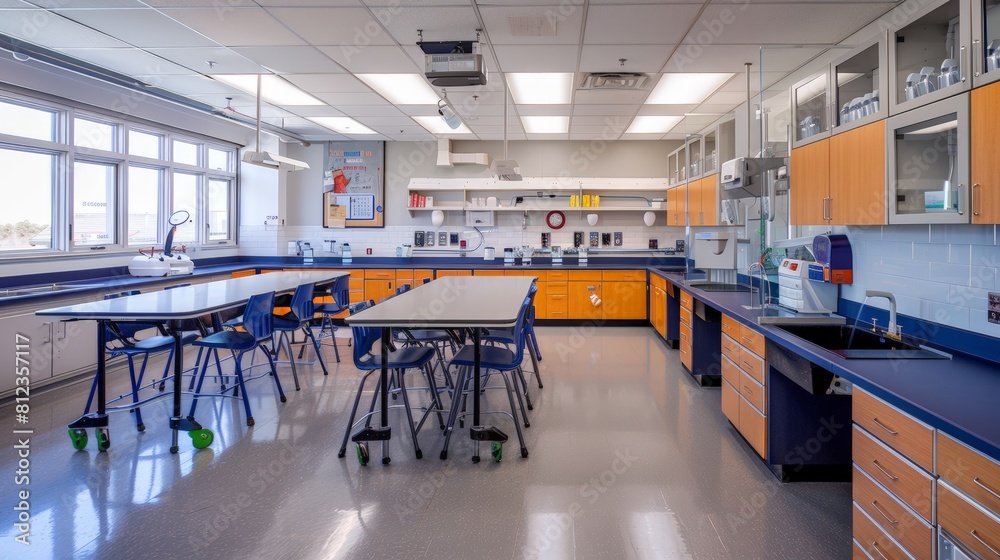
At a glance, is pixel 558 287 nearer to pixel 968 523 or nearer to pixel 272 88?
pixel 272 88

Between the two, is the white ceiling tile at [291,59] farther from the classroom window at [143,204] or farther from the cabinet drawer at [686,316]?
the cabinet drawer at [686,316]

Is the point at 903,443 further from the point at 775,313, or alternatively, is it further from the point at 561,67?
the point at 561,67

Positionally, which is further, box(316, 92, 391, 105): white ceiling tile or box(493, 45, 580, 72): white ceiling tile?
box(316, 92, 391, 105): white ceiling tile

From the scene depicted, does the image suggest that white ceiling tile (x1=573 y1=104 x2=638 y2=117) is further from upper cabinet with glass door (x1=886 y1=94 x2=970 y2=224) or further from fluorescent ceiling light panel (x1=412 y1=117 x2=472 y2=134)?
upper cabinet with glass door (x1=886 y1=94 x2=970 y2=224)

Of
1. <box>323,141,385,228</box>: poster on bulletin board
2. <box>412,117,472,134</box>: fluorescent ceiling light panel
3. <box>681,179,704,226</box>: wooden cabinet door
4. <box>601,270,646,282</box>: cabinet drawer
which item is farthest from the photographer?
<box>323,141,385,228</box>: poster on bulletin board

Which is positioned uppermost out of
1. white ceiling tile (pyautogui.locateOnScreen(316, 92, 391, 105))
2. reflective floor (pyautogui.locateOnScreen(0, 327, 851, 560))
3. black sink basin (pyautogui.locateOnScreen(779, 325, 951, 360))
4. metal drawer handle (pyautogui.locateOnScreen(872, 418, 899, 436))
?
white ceiling tile (pyautogui.locateOnScreen(316, 92, 391, 105))

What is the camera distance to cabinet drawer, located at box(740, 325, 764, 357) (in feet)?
9.27

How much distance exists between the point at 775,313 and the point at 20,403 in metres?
5.32

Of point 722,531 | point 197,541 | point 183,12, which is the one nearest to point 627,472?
point 722,531

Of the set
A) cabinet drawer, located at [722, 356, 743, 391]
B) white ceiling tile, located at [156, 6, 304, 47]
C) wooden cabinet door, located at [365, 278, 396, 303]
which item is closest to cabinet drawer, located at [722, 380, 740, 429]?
cabinet drawer, located at [722, 356, 743, 391]

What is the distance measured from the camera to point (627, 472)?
2.84 meters

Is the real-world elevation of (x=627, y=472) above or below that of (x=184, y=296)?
below

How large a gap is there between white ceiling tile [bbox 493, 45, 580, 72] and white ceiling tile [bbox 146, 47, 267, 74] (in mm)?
2185

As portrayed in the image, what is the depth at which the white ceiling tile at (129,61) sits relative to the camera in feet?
14.0
